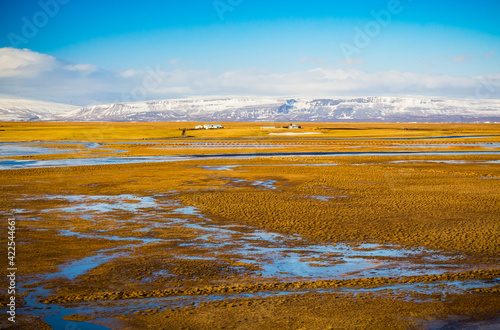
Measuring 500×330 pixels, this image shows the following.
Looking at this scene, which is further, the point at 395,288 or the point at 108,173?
the point at 108,173

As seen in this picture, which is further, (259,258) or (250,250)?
(250,250)

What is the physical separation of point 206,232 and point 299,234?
10.1 ft

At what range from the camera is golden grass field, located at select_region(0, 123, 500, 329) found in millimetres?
8508

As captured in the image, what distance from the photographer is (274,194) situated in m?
22.9

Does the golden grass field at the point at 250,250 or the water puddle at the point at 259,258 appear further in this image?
the water puddle at the point at 259,258

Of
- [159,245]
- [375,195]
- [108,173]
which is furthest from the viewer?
[108,173]

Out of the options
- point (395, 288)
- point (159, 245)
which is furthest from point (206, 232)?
point (395, 288)

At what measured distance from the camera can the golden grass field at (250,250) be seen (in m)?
8.51

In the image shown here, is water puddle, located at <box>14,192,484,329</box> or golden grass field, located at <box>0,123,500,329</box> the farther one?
water puddle, located at <box>14,192,484,329</box>

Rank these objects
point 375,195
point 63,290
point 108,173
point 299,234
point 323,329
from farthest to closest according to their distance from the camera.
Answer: point 108,173 → point 375,195 → point 299,234 → point 63,290 → point 323,329

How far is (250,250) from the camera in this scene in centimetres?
1287

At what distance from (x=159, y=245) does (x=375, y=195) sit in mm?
12688

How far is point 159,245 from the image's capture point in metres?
13.3

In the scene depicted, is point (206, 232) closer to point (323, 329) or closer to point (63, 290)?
point (63, 290)
